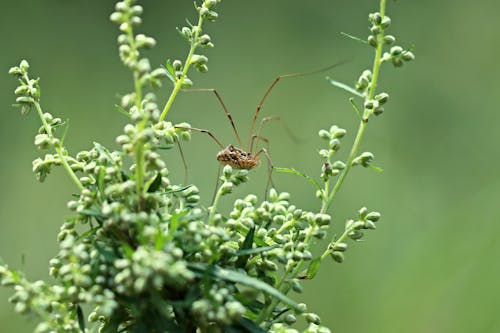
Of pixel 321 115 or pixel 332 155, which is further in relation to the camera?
pixel 321 115

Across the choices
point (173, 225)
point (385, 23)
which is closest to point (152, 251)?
point (173, 225)

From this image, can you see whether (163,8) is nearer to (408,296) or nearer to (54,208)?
(54,208)

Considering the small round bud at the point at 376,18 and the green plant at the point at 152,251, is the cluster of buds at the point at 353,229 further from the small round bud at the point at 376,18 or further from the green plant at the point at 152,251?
the small round bud at the point at 376,18

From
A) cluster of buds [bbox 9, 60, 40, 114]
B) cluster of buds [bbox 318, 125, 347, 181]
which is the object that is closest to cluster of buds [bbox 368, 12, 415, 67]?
cluster of buds [bbox 318, 125, 347, 181]

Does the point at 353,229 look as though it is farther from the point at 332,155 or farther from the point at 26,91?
the point at 26,91

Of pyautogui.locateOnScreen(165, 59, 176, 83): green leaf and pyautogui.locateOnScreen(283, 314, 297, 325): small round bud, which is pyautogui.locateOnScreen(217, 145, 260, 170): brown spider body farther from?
pyautogui.locateOnScreen(283, 314, 297, 325): small round bud

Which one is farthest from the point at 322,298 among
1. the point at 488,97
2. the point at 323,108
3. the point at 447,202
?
the point at 488,97
